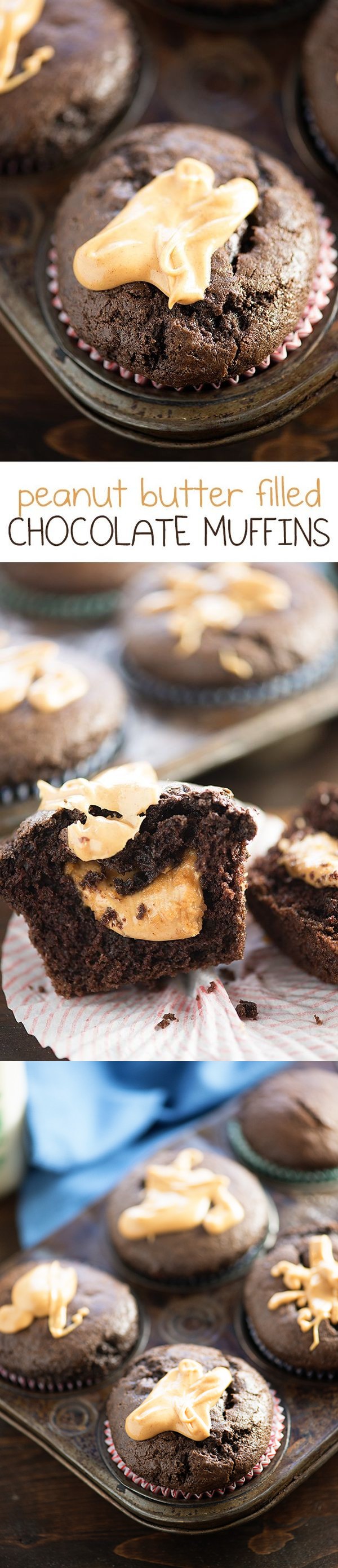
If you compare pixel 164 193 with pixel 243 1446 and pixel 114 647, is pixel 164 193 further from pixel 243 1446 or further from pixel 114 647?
pixel 243 1446

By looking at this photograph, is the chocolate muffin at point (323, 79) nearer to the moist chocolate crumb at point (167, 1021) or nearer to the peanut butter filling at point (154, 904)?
the peanut butter filling at point (154, 904)

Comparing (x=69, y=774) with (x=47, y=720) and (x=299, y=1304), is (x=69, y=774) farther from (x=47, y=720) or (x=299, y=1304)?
(x=299, y=1304)

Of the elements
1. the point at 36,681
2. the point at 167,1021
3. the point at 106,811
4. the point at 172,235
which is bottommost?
the point at 167,1021

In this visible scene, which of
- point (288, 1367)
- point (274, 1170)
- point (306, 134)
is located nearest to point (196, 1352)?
point (288, 1367)

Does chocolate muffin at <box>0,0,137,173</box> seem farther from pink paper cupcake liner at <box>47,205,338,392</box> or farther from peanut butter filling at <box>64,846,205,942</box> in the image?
peanut butter filling at <box>64,846,205,942</box>

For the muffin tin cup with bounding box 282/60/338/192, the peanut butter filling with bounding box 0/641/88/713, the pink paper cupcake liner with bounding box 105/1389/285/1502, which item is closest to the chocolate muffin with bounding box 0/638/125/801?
the peanut butter filling with bounding box 0/641/88/713

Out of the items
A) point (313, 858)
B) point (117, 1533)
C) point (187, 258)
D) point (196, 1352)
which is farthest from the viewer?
point (196, 1352)
